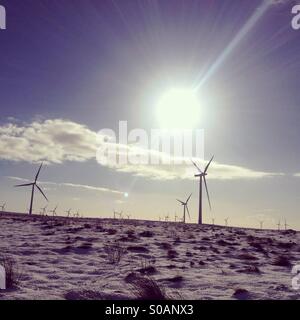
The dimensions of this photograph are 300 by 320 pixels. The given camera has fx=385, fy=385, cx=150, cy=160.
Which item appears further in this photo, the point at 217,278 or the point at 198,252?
the point at 198,252

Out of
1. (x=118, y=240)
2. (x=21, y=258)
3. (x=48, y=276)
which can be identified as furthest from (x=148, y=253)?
(x=48, y=276)

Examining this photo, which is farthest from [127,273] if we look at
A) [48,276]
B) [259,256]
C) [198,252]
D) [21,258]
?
[259,256]

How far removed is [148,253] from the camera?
1755 centimetres

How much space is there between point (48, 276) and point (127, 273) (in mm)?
2621

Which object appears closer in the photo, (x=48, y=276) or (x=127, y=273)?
(x=48, y=276)
